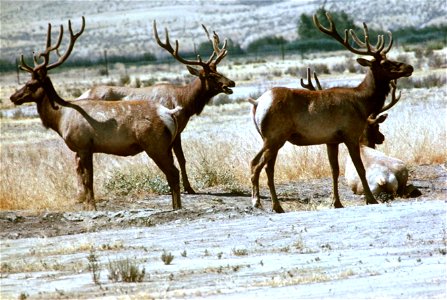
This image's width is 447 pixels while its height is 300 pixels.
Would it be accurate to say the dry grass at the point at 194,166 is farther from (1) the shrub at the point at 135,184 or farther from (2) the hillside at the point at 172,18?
(2) the hillside at the point at 172,18

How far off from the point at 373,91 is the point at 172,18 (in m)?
114

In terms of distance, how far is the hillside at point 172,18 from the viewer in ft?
383

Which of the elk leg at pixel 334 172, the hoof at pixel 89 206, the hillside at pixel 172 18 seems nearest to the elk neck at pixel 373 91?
the elk leg at pixel 334 172

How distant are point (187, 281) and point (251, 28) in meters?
113

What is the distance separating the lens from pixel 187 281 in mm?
12297

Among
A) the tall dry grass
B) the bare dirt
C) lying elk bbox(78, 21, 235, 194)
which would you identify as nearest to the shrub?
the tall dry grass

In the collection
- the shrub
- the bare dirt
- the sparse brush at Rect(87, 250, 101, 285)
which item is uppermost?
the sparse brush at Rect(87, 250, 101, 285)

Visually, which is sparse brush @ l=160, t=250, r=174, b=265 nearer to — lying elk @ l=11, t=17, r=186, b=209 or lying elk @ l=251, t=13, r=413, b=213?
lying elk @ l=251, t=13, r=413, b=213

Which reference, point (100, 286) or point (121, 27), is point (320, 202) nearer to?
point (100, 286)

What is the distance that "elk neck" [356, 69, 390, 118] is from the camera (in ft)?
62.8

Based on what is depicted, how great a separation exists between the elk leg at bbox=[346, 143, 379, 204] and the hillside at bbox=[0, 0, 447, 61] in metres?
91.3

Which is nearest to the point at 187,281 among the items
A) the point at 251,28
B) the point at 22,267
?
the point at 22,267

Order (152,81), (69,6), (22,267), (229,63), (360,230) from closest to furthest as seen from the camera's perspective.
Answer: (22,267), (360,230), (152,81), (229,63), (69,6)

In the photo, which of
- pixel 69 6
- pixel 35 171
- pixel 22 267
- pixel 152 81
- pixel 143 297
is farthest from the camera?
pixel 69 6
